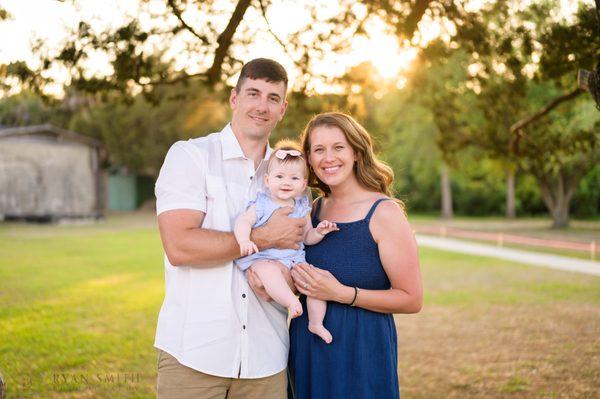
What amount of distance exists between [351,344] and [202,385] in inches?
31.9

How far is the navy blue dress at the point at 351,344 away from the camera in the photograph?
3021 mm

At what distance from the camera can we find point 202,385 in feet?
9.31

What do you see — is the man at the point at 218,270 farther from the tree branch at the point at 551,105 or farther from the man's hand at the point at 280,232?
the tree branch at the point at 551,105

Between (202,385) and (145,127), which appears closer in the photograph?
(202,385)

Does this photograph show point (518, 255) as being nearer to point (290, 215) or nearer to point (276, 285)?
point (290, 215)

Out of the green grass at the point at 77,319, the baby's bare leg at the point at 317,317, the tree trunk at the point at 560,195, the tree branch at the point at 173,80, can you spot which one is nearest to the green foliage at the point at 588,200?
the tree trunk at the point at 560,195

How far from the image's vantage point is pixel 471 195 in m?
43.0

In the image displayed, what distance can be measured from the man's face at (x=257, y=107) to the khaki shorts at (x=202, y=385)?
4.15ft

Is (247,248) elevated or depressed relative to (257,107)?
depressed

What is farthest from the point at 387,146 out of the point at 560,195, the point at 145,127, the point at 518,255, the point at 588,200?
the point at 588,200

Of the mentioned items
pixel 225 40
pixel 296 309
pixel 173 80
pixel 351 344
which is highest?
pixel 225 40

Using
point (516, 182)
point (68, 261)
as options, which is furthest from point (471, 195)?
point (68, 261)

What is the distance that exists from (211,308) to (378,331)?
3.01 feet

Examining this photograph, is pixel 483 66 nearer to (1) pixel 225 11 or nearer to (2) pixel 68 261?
(1) pixel 225 11
